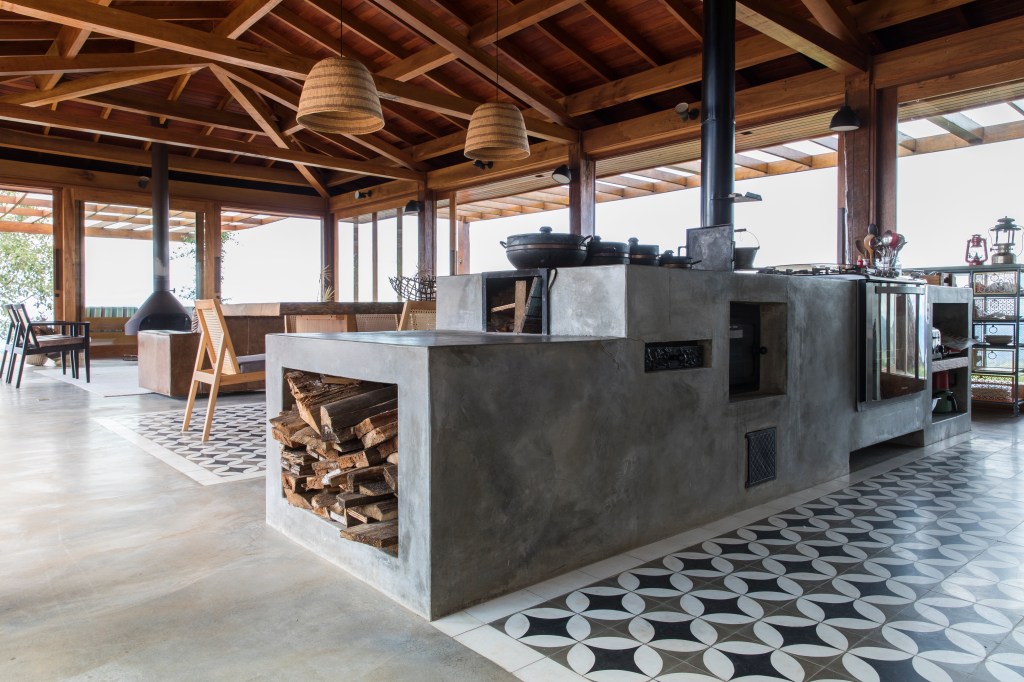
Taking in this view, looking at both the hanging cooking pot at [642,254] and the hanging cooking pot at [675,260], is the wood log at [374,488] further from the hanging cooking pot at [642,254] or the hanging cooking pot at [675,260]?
the hanging cooking pot at [675,260]

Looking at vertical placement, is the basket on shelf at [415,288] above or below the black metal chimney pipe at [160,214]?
below

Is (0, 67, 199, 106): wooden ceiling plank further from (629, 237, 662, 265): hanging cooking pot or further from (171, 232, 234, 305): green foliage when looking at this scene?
(629, 237, 662, 265): hanging cooking pot

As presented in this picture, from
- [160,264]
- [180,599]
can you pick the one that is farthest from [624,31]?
[160,264]

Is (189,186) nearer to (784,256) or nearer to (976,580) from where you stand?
(784,256)

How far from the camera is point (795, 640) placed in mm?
1766

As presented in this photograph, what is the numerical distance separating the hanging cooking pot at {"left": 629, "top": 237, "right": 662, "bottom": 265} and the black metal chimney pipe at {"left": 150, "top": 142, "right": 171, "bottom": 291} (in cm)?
888

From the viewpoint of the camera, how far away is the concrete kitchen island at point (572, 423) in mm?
1913

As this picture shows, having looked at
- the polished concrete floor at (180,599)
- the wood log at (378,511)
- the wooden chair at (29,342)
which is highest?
the wooden chair at (29,342)

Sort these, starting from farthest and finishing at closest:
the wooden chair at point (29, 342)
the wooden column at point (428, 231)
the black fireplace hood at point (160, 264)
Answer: the wooden column at point (428, 231)
the black fireplace hood at point (160, 264)
the wooden chair at point (29, 342)

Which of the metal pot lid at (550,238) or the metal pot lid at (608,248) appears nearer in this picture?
the metal pot lid at (550,238)

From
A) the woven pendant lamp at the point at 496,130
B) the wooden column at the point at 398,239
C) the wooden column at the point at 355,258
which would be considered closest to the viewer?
the woven pendant lamp at the point at 496,130

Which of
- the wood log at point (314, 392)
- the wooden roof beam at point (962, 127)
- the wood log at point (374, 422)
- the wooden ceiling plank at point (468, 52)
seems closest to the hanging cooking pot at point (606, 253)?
the wood log at point (314, 392)

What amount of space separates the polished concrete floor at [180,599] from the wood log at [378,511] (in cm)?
20

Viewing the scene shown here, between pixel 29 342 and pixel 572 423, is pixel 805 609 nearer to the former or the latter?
pixel 572 423
